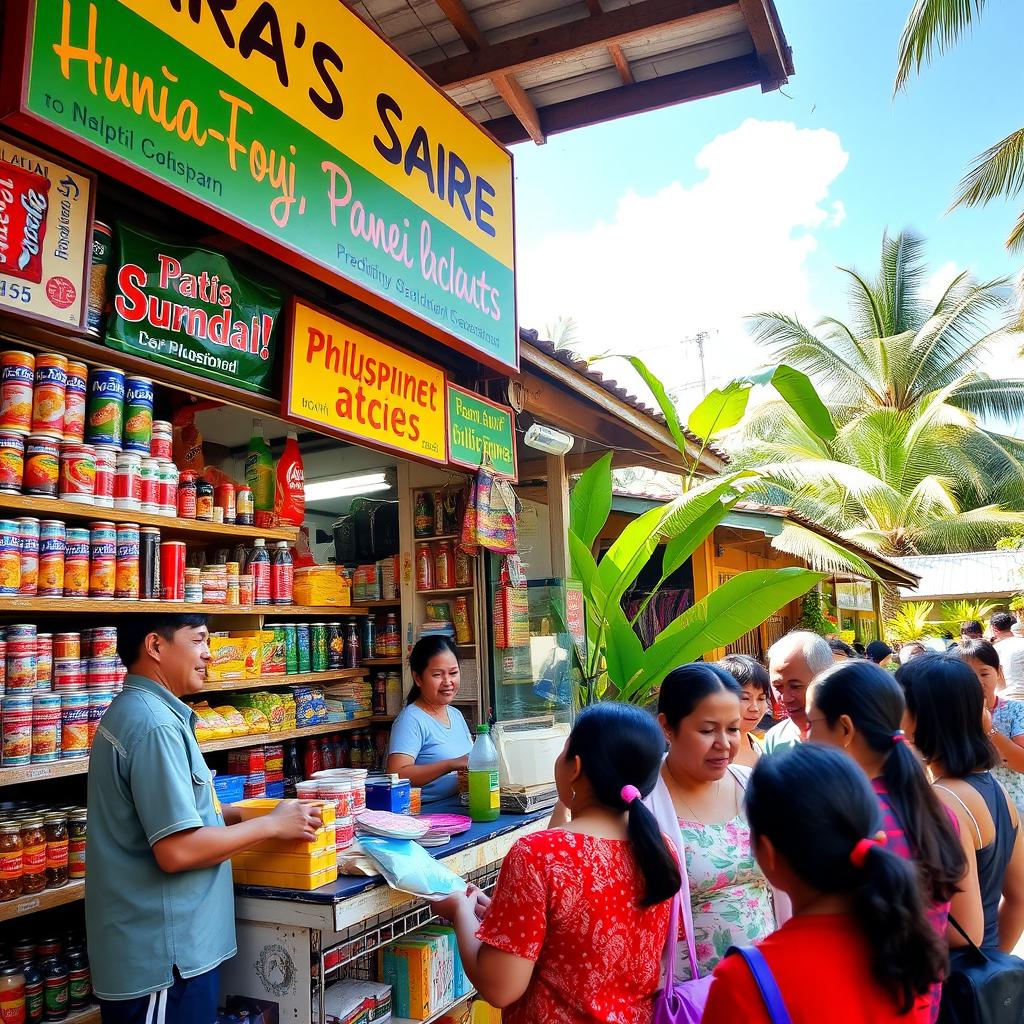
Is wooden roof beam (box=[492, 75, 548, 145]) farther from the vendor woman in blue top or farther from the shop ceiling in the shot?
the vendor woman in blue top

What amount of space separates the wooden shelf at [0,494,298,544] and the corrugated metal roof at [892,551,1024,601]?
57.1ft

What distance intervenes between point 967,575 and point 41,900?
2100 centimetres

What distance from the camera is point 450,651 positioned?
12.7 ft

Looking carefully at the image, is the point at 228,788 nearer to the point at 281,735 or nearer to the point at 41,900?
the point at 281,735

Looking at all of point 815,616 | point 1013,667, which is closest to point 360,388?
point 1013,667

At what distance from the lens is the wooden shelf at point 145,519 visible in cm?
291

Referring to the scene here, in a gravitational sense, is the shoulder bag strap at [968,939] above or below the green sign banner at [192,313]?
below

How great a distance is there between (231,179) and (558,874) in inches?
82.5

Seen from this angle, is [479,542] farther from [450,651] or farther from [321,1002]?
[321,1002]

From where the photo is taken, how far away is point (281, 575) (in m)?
4.26

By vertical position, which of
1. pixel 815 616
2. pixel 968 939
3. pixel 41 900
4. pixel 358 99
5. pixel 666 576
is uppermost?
pixel 358 99

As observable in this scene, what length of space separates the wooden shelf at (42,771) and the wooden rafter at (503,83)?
3127 millimetres

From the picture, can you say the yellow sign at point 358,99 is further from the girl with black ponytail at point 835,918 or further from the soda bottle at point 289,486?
the girl with black ponytail at point 835,918

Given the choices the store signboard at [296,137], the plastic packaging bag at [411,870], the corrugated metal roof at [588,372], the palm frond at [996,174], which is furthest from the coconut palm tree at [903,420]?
the plastic packaging bag at [411,870]
